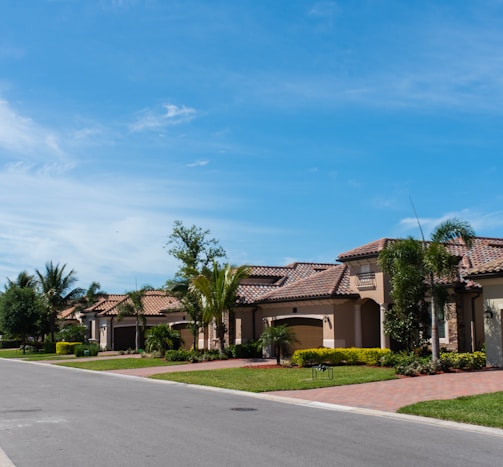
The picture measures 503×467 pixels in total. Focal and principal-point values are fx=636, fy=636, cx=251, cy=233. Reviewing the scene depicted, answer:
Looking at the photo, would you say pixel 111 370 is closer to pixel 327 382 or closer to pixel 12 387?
pixel 12 387

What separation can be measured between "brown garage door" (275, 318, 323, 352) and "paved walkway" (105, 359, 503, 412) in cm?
1169

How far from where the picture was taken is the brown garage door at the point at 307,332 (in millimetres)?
33969

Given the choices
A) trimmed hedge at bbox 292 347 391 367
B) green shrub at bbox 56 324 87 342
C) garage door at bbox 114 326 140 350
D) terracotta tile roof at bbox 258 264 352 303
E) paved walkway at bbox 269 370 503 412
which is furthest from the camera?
green shrub at bbox 56 324 87 342

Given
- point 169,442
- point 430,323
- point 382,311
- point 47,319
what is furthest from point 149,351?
point 169,442

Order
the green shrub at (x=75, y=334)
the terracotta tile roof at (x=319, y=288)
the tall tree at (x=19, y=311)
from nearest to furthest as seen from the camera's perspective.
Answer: the terracotta tile roof at (x=319, y=288) → the tall tree at (x=19, y=311) → the green shrub at (x=75, y=334)

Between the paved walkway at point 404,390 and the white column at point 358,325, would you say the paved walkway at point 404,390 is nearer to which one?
the paved walkway at point 404,390

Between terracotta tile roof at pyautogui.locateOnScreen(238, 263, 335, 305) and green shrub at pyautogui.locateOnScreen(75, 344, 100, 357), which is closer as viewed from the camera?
terracotta tile roof at pyautogui.locateOnScreen(238, 263, 335, 305)

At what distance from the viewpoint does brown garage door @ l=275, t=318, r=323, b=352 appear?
34.0 meters

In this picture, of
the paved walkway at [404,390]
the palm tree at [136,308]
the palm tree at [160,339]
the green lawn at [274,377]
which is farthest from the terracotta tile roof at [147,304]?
the paved walkway at [404,390]

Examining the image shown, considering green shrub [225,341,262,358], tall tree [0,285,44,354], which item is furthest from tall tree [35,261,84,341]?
green shrub [225,341,262,358]

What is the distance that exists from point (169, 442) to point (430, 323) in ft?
60.4

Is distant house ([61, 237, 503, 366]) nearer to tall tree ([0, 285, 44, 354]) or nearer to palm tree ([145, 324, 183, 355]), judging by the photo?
palm tree ([145, 324, 183, 355])

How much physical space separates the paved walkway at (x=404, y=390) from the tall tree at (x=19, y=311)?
4675cm

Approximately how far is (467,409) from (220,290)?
22.9 m
